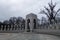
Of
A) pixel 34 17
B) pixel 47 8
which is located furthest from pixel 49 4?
pixel 34 17

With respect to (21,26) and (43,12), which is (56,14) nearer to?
(43,12)

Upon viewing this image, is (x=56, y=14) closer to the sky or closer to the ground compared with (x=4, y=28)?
closer to the sky

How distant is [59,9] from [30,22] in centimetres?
1993

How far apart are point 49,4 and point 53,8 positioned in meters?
2.25

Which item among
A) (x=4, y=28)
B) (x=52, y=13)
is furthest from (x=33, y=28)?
(x=52, y=13)

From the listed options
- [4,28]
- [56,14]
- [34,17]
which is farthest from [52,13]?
[4,28]

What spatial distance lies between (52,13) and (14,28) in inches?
832

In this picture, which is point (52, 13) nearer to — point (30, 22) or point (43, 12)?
point (43, 12)

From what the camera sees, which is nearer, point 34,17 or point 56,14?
point 34,17

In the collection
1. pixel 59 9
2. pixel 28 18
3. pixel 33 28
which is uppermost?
pixel 59 9

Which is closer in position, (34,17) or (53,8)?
(34,17)

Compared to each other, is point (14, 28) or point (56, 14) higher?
point (56, 14)

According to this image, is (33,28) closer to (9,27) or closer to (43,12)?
(9,27)

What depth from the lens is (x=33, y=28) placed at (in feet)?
131
